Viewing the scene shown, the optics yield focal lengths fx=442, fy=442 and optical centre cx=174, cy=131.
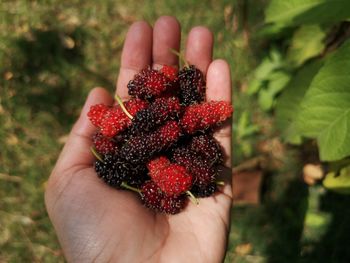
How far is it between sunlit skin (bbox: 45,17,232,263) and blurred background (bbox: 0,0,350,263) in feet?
2.20

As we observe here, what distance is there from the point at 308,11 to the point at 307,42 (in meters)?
0.79

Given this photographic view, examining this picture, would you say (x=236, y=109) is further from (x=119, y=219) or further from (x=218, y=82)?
(x=119, y=219)

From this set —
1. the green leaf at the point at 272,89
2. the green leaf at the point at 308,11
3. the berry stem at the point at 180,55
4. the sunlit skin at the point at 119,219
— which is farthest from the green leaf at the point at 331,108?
the green leaf at the point at 272,89

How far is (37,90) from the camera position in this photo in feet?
11.5

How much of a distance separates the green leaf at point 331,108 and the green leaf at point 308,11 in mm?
153

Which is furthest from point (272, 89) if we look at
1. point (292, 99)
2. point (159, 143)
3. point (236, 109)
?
point (159, 143)

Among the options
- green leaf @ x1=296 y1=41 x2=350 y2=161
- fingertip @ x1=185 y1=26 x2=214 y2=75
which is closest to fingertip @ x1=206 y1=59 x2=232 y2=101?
fingertip @ x1=185 y1=26 x2=214 y2=75

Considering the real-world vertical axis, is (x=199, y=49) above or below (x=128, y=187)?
above

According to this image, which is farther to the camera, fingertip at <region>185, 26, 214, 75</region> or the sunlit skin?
fingertip at <region>185, 26, 214, 75</region>

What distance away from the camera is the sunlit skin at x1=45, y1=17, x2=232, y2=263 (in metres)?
1.89

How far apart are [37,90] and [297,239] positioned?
2.25 m

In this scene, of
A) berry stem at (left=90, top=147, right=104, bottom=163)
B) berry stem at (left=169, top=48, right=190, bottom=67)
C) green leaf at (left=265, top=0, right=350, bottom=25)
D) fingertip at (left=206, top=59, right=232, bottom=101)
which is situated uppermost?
green leaf at (left=265, top=0, right=350, bottom=25)

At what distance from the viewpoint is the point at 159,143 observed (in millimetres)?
2049

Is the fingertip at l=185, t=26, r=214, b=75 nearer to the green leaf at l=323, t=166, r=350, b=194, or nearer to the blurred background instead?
the blurred background
